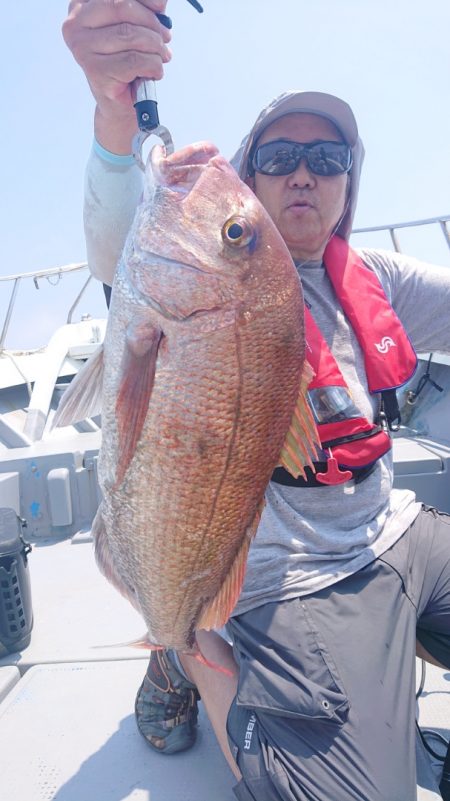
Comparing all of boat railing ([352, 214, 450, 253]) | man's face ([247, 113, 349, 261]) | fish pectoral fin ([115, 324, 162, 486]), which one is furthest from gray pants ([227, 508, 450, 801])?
boat railing ([352, 214, 450, 253])

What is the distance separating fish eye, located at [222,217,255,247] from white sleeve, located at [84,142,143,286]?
0.49 m

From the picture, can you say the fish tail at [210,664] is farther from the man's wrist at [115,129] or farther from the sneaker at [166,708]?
the man's wrist at [115,129]

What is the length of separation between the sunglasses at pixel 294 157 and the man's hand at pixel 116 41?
740mm

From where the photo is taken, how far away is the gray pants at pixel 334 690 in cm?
164

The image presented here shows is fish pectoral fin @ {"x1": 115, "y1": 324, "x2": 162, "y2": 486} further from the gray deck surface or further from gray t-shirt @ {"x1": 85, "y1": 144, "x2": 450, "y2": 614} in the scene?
the gray deck surface

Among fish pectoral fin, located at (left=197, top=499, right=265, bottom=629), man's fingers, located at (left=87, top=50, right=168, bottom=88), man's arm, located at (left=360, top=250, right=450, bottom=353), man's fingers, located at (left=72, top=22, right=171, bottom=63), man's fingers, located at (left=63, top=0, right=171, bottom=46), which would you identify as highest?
man's fingers, located at (left=63, top=0, right=171, bottom=46)

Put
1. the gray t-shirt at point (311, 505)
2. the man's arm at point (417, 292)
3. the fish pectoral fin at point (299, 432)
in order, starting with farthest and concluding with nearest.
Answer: the man's arm at point (417, 292) → the gray t-shirt at point (311, 505) → the fish pectoral fin at point (299, 432)

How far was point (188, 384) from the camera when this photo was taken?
1.43 m

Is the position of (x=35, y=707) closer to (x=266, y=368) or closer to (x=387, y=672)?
(x=387, y=672)

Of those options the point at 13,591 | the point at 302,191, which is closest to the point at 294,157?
the point at 302,191

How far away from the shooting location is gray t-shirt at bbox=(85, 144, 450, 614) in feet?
6.25

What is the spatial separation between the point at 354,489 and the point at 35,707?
1.66 metres

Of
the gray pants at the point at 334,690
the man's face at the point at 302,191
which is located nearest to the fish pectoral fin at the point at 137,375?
the gray pants at the point at 334,690

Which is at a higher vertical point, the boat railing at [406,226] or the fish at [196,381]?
the boat railing at [406,226]
